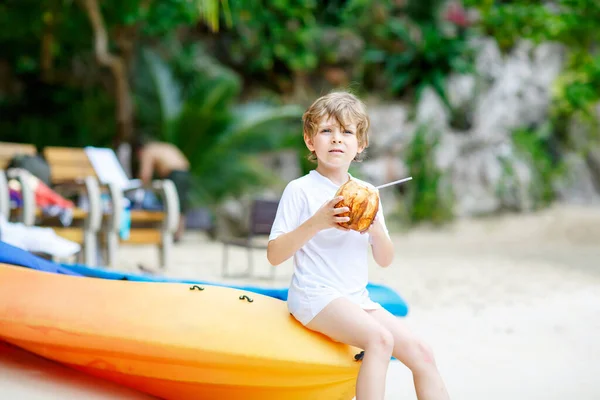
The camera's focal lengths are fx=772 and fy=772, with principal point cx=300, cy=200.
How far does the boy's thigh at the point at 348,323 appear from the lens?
2.26m

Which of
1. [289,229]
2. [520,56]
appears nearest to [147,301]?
[289,229]

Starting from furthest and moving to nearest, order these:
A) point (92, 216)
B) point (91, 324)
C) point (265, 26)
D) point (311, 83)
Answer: point (311, 83) → point (265, 26) → point (92, 216) → point (91, 324)

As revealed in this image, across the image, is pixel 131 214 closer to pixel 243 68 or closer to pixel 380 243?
pixel 380 243

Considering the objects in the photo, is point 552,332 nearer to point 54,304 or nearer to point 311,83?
point 54,304

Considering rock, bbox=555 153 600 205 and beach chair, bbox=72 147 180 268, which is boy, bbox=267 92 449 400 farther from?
rock, bbox=555 153 600 205

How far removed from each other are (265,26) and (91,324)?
11.9 meters

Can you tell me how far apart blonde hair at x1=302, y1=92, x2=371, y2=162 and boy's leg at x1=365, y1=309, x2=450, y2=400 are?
2.01ft

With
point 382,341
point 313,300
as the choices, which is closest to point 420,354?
point 382,341

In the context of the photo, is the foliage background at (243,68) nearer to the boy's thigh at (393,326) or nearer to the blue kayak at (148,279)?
the blue kayak at (148,279)

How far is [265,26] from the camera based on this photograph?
549 inches

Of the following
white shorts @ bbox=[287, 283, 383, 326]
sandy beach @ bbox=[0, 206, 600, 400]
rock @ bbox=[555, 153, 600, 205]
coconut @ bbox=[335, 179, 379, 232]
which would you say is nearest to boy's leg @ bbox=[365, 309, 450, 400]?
white shorts @ bbox=[287, 283, 383, 326]

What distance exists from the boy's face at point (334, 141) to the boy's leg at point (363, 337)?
0.45m

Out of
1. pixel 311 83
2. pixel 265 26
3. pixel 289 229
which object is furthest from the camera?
pixel 311 83

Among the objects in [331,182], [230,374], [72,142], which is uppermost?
[72,142]
